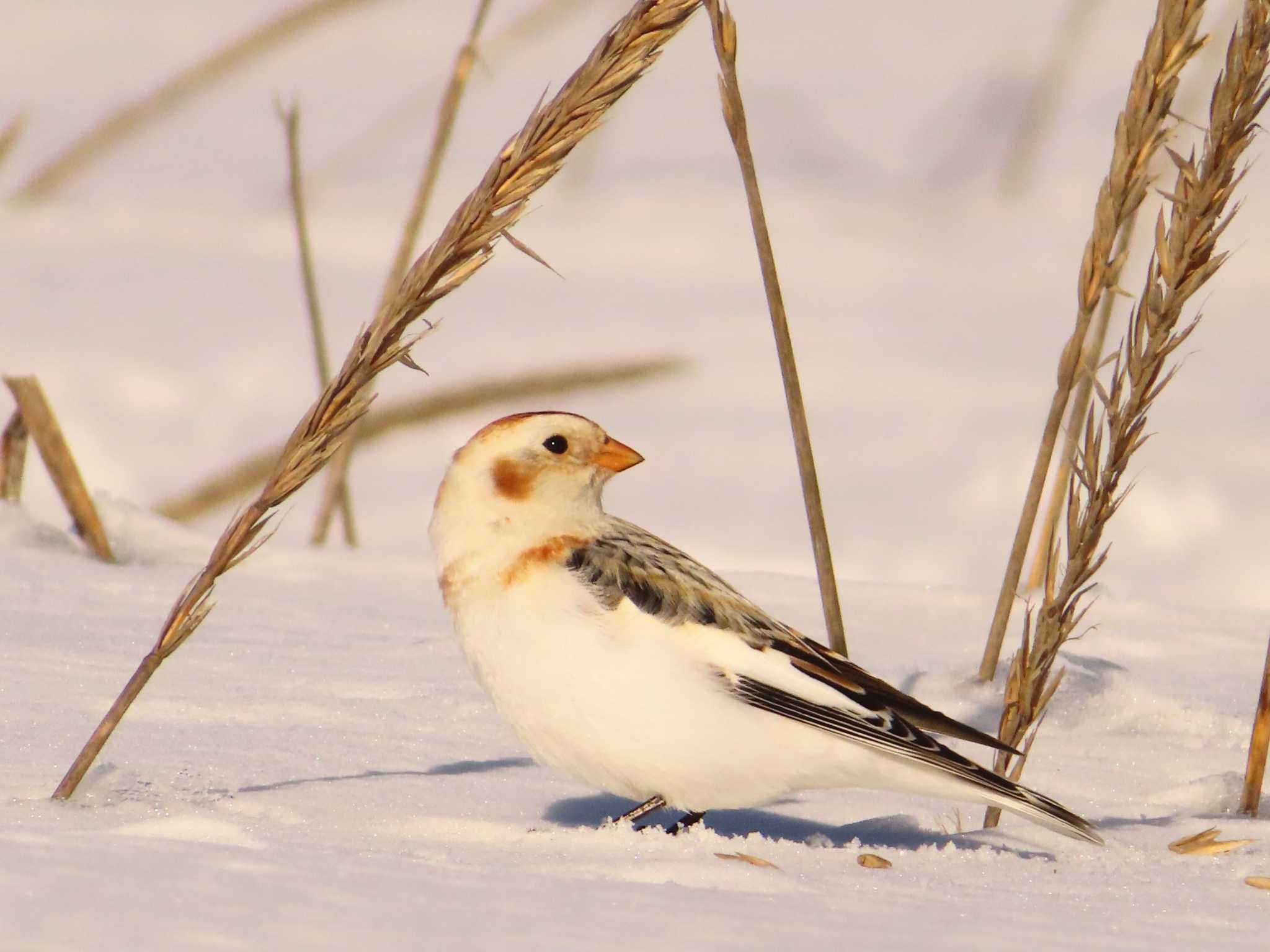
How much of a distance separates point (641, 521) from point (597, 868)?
3.46 meters

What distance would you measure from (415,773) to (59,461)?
5.24ft

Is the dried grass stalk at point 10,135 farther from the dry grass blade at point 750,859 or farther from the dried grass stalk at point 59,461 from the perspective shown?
the dry grass blade at point 750,859

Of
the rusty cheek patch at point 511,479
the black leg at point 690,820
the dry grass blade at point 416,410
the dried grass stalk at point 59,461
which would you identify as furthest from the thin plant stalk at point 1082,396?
the dried grass stalk at point 59,461

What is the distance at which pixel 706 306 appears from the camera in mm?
6953

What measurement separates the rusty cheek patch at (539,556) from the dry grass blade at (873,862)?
0.61 meters

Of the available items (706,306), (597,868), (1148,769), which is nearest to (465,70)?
(1148,769)

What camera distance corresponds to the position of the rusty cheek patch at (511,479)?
8.32 ft

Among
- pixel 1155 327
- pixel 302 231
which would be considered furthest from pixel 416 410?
pixel 1155 327

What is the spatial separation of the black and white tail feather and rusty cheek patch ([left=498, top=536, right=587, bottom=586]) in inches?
0.6

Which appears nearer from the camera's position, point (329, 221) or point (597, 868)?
point (597, 868)

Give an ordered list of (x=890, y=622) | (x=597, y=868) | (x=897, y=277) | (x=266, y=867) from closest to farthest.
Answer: (x=266, y=867)
(x=597, y=868)
(x=890, y=622)
(x=897, y=277)

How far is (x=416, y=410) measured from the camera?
465 cm

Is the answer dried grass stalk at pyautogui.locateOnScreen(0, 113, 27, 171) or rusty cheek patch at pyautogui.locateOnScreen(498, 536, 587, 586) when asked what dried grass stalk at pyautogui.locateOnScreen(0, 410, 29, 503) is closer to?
dried grass stalk at pyautogui.locateOnScreen(0, 113, 27, 171)

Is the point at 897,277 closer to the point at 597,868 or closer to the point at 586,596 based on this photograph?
the point at 586,596
